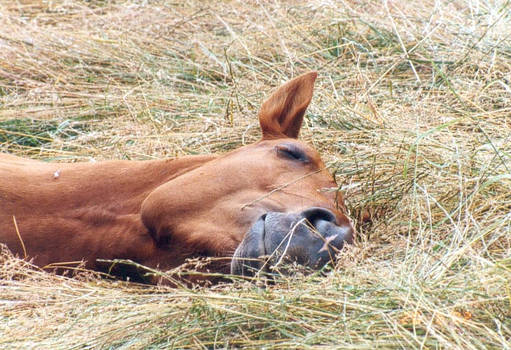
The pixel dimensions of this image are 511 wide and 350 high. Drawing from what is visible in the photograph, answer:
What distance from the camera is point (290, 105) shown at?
12.8 ft

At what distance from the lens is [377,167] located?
3.95 m

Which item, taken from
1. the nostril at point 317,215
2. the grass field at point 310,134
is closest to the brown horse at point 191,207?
the nostril at point 317,215

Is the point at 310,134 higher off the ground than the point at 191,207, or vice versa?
the point at 191,207

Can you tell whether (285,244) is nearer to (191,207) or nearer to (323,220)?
(323,220)

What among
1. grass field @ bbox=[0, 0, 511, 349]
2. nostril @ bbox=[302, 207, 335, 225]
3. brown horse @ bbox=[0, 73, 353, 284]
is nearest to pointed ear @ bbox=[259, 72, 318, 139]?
brown horse @ bbox=[0, 73, 353, 284]

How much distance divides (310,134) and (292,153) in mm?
1034

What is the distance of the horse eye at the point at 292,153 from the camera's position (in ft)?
11.4

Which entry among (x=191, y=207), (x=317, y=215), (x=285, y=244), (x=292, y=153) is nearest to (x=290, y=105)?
(x=292, y=153)

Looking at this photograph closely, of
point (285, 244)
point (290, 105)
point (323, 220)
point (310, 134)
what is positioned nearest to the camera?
point (285, 244)

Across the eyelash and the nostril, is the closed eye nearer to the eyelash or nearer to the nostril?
the eyelash

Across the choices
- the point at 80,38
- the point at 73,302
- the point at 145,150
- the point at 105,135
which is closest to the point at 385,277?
the point at 73,302

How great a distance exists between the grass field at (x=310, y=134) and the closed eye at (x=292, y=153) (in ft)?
1.18

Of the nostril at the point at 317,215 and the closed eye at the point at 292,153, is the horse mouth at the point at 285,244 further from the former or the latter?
the closed eye at the point at 292,153

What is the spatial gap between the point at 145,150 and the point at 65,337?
2.23 metres
